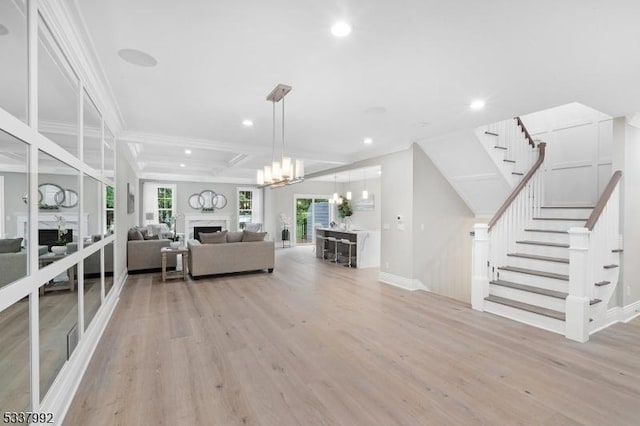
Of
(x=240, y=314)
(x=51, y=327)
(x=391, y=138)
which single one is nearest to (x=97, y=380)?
→ (x=51, y=327)

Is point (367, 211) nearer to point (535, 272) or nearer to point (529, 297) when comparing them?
point (535, 272)

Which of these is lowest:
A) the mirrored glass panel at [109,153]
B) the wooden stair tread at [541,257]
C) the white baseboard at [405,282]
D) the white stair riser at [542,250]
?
the white baseboard at [405,282]

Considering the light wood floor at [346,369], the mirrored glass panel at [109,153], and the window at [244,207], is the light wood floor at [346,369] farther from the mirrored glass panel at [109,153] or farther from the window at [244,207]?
the window at [244,207]

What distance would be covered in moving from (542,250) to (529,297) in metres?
0.91

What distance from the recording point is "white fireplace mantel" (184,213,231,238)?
428 inches

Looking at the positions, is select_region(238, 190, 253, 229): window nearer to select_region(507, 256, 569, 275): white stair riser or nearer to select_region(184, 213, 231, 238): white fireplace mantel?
select_region(184, 213, 231, 238): white fireplace mantel

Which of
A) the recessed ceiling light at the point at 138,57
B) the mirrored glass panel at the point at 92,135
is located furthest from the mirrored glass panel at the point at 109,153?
the recessed ceiling light at the point at 138,57

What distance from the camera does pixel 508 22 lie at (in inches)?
81.6

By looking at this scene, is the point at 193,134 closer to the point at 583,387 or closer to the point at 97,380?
the point at 97,380

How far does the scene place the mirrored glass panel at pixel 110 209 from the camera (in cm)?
390

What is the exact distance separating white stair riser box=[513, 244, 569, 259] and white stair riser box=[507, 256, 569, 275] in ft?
0.78

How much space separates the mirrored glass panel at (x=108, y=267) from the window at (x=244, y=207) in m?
7.53

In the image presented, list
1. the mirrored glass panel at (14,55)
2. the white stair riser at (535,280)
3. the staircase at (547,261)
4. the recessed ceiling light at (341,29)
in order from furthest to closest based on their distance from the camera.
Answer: the white stair riser at (535,280) → the staircase at (547,261) → the recessed ceiling light at (341,29) → the mirrored glass panel at (14,55)

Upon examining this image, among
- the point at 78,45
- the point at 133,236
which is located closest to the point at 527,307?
the point at 78,45
